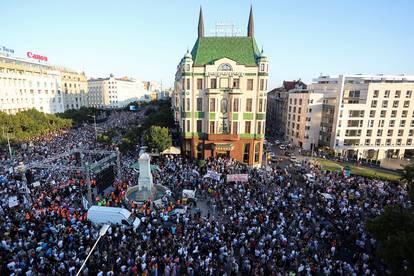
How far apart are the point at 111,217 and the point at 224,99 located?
25.5 metres

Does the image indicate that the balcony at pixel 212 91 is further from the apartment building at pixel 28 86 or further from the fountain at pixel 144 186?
the apartment building at pixel 28 86

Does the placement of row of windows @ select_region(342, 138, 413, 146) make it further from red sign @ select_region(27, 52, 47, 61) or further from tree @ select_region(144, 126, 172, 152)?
red sign @ select_region(27, 52, 47, 61)

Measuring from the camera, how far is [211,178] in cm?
3005

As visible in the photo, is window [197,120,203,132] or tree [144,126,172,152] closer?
tree [144,126,172,152]

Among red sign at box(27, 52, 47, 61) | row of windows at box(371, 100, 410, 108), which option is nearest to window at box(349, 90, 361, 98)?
row of windows at box(371, 100, 410, 108)

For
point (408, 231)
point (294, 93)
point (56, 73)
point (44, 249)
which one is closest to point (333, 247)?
point (408, 231)

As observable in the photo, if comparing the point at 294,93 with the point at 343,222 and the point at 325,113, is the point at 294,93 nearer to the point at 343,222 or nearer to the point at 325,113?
the point at 325,113

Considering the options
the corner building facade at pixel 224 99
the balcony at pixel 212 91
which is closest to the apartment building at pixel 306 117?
the corner building facade at pixel 224 99

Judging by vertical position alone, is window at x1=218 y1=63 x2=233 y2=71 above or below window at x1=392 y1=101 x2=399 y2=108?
above

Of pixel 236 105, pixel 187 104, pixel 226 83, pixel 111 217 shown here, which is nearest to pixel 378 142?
pixel 236 105

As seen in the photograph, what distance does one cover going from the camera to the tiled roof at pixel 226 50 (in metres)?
39.6

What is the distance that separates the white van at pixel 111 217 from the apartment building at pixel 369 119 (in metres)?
46.6

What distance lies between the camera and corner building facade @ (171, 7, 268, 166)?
38.3 meters

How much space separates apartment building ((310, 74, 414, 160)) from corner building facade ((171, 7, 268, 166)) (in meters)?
21.9
